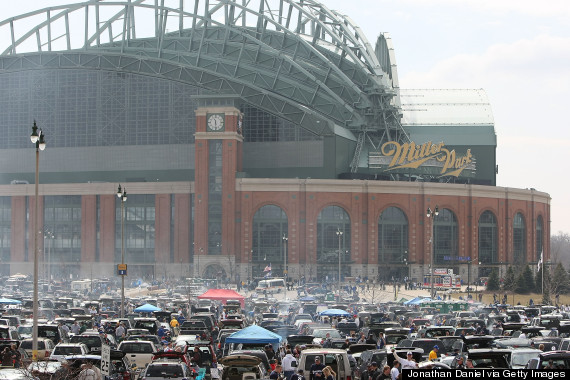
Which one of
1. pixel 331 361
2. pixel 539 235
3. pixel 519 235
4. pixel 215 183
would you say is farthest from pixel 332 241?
pixel 331 361

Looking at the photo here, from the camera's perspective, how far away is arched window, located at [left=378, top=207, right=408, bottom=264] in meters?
138

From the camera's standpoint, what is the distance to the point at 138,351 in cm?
3972

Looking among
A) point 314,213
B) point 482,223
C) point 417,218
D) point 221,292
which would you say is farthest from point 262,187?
point 221,292

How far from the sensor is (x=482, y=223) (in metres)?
144

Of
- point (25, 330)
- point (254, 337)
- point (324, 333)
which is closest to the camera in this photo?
point (254, 337)

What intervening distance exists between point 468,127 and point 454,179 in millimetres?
11397

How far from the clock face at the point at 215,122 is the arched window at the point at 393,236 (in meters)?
24.9

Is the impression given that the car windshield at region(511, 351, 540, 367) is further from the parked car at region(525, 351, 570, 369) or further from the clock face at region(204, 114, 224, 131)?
the clock face at region(204, 114, 224, 131)

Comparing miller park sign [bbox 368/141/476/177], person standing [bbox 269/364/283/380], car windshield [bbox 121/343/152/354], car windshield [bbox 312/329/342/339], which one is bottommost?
car windshield [bbox 312/329/342/339]

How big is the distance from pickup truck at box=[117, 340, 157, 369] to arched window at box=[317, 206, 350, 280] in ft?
313

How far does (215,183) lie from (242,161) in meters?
9.08

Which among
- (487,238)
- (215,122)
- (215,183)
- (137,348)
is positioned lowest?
(137,348)

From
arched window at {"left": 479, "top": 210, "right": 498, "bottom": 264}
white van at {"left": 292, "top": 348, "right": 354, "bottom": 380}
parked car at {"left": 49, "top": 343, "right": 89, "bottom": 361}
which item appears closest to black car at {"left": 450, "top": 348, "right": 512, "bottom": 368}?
white van at {"left": 292, "top": 348, "right": 354, "bottom": 380}

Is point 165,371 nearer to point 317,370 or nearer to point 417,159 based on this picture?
point 317,370
